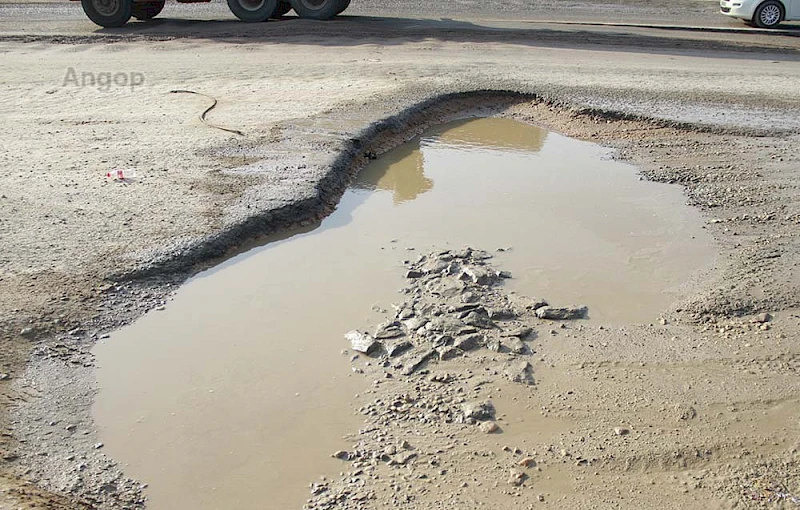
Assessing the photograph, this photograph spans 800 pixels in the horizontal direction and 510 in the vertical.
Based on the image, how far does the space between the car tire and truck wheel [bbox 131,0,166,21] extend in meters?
14.0

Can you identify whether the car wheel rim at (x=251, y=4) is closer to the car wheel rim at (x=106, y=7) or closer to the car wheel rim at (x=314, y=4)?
the car wheel rim at (x=314, y=4)

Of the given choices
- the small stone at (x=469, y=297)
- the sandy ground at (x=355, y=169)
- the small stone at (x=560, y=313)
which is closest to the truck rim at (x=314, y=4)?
the sandy ground at (x=355, y=169)

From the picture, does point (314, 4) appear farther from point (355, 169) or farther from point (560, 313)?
point (560, 313)

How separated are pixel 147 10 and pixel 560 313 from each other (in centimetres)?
1559

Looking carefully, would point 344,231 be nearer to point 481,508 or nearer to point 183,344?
point 183,344

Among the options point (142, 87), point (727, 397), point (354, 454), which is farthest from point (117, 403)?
point (142, 87)

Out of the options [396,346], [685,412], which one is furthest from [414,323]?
[685,412]

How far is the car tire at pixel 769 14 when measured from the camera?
17094 millimetres

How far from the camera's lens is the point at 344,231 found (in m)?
6.96

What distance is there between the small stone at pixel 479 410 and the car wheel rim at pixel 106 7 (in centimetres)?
1554

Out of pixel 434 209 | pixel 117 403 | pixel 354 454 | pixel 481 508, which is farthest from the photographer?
pixel 434 209

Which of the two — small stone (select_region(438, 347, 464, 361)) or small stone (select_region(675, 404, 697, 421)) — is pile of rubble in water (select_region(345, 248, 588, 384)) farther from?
small stone (select_region(675, 404, 697, 421))

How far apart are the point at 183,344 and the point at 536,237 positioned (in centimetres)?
338

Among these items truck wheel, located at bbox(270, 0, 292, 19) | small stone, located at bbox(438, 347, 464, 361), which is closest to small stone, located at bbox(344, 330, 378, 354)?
small stone, located at bbox(438, 347, 464, 361)
